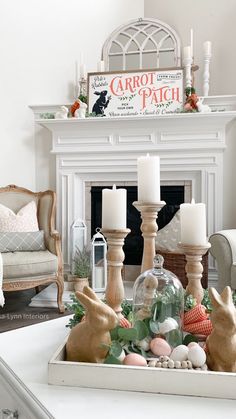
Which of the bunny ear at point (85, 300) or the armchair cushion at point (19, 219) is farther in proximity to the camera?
the armchair cushion at point (19, 219)

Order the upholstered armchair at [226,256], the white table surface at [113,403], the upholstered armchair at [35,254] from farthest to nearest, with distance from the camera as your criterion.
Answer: the upholstered armchair at [35,254] → the upholstered armchair at [226,256] → the white table surface at [113,403]

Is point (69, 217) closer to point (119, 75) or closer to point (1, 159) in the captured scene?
point (1, 159)

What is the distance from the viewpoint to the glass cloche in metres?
0.98

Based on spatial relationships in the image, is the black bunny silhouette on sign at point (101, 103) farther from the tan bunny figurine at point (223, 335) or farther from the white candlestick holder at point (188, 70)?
the tan bunny figurine at point (223, 335)

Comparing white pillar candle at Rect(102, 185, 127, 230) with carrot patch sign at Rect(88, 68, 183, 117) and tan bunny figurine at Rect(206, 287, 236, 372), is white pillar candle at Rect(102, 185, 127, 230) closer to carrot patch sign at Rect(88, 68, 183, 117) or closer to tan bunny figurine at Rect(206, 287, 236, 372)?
tan bunny figurine at Rect(206, 287, 236, 372)

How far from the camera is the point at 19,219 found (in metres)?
3.39

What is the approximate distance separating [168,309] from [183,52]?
3.39 m

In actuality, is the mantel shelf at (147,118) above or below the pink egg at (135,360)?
above

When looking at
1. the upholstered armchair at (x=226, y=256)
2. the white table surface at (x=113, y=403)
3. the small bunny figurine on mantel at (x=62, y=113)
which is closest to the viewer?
the white table surface at (x=113, y=403)

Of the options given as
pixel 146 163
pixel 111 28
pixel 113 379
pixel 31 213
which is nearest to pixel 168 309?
pixel 113 379

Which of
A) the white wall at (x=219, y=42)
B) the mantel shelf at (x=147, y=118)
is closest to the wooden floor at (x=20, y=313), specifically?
the mantel shelf at (x=147, y=118)

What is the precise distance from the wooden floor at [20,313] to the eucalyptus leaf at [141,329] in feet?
6.64

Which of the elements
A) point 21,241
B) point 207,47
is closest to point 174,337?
point 21,241

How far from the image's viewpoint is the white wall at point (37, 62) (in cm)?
386
